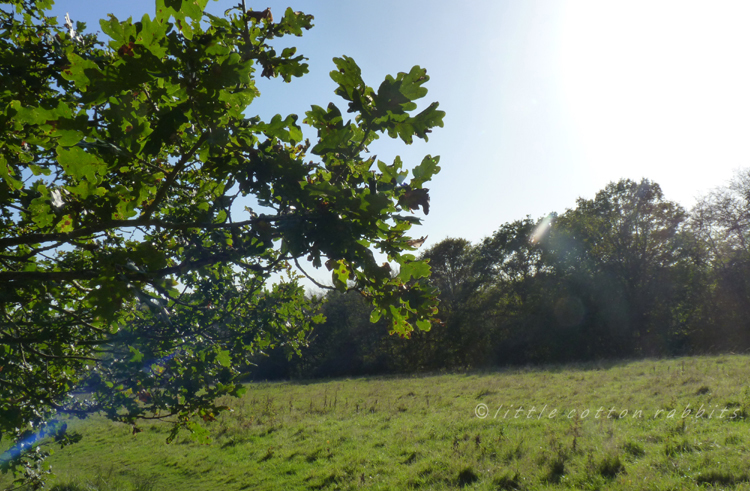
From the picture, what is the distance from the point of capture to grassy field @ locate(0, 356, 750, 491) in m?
6.23

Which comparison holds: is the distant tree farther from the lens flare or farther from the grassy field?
the grassy field

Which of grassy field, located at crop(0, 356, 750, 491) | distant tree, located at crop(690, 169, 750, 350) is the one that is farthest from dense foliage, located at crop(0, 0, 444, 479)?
distant tree, located at crop(690, 169, 750, 350)

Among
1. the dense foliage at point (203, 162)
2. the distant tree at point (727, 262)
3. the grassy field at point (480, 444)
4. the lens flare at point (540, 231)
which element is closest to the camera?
the dense foliage at point (203, 162)

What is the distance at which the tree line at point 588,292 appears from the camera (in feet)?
98.1

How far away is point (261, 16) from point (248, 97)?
621 millimetres

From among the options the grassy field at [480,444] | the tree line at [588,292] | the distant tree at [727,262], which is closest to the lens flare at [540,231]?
the tree line at [588,292]

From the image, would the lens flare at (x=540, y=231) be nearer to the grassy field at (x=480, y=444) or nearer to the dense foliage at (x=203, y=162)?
the grassy field at (x=480, y=444)

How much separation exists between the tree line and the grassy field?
15.8 metres

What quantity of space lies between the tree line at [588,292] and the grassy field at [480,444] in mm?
15763

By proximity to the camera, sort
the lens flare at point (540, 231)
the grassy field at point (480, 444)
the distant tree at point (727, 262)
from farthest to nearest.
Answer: the lens flare at point (540, 231) < the distant tree at point (727, 262) < the grassy field at point (480, 444)

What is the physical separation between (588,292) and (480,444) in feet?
91.8

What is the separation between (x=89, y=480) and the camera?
895 centimetres

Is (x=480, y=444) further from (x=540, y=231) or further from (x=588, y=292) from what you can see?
(x=540, y=231)

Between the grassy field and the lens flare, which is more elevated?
the lens flare
